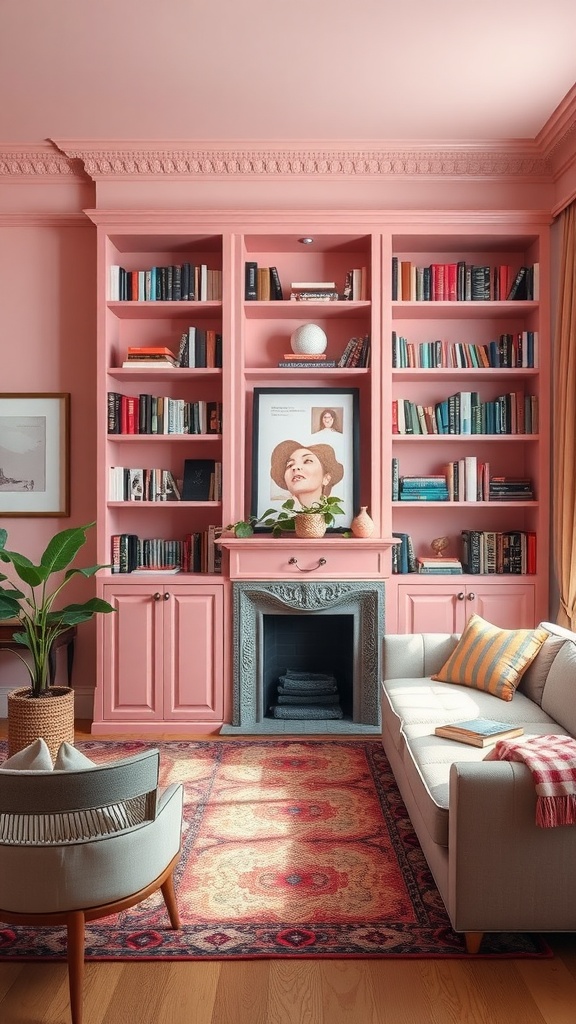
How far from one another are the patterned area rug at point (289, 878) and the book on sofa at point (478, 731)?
18.5 inches

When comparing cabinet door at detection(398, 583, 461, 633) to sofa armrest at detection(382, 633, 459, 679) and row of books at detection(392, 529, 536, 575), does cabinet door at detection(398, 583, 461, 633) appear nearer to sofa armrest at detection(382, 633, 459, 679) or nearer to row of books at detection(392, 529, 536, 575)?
row of books at detection(392, 529, 536, 575)

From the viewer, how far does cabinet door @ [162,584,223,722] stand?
4570 millimetres

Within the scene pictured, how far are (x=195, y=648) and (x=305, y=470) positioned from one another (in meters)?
1.22

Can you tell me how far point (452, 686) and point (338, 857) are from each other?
107 centimetres

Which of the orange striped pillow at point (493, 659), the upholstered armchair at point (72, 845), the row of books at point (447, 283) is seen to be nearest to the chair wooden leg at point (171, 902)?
the upholstered armchair at point (72, 845)

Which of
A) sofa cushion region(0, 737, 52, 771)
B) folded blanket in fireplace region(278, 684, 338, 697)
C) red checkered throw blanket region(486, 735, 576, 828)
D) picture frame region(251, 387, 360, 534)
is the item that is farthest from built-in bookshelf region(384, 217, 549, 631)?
sofa cushion region(0, 737, 52, 771)

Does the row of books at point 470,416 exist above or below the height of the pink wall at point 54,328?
below

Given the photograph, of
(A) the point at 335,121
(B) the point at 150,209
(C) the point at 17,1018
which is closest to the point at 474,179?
(A) the point at 335,121

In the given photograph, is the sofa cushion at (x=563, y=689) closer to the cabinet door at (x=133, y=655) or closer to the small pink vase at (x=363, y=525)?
the small pink vase at (x=363, y=525)

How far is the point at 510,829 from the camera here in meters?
2.24

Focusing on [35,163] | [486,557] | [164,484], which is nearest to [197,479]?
[164,484]

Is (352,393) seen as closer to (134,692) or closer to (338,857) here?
(134,692)

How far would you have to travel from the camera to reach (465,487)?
4.68m

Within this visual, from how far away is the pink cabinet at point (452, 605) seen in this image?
4.59m
